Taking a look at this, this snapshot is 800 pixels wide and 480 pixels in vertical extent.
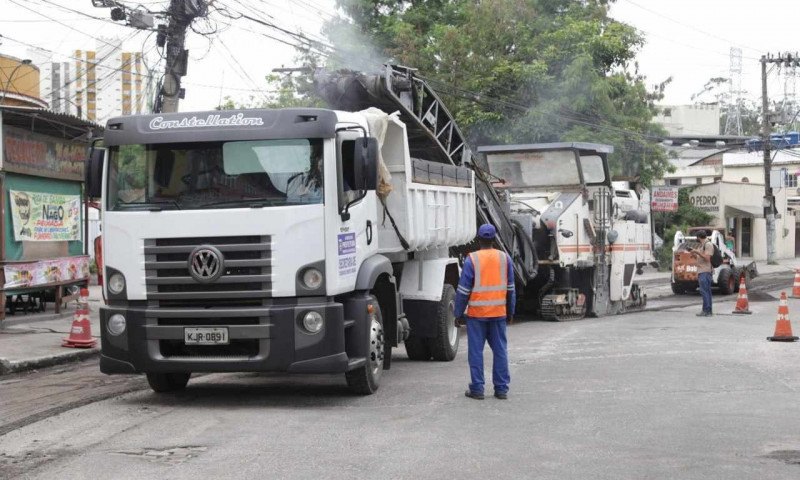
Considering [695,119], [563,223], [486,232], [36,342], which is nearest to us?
[486,232]

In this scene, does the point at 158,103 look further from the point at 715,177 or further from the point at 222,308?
the point at 715,177

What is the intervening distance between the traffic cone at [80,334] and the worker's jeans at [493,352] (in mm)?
6700

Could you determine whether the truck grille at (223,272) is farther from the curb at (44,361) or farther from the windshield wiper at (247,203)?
the curb at (44,361)

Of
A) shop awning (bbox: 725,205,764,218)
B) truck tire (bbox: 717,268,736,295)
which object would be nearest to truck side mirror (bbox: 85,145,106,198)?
truck tire (bbox: 717,268,736,295)

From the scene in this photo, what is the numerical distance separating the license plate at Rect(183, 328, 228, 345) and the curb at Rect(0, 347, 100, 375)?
4474 mm

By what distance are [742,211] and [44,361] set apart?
46035mm

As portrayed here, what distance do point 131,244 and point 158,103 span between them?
381 inches

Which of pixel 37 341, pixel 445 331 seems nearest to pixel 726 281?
pixel 445 331

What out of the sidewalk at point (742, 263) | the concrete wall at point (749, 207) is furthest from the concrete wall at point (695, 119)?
the sidewalk at point (742, 263)

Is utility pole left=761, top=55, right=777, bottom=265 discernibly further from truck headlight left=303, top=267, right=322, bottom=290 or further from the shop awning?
truck headlight left=303, top=267, right=322, bottom=290

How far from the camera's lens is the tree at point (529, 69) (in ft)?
105

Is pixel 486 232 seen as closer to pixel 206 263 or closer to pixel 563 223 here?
pixel 206 263

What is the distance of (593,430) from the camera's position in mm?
8023

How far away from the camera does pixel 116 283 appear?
30.5 feet
